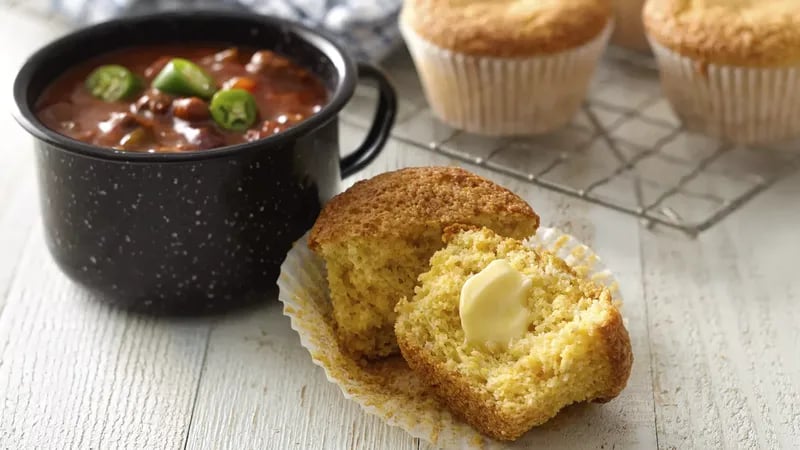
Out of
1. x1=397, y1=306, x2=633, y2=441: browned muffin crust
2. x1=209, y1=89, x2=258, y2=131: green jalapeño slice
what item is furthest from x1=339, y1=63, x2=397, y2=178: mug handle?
x1=397, y1=306, x2=633, y2=441: browned muffin crust

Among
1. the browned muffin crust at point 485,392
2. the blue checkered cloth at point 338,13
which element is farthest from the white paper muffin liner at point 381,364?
the blue checkered cloth at point 338,13

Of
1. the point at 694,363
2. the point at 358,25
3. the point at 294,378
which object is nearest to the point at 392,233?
the point at 294,378

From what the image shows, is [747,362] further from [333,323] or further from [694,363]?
[333,323]

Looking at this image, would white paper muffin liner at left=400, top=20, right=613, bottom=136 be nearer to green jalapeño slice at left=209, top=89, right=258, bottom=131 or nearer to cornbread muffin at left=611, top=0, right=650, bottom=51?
cornbread muffin at left=611, top=0, right=650, bottom=51

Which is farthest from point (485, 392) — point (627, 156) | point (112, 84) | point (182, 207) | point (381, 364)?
point (627, 156)

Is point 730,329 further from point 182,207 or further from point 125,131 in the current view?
point 125,131

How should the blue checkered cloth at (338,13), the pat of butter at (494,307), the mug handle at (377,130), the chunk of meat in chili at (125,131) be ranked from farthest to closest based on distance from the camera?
the blue checkered cloth at (338,13) < the mug handle at (377,130) < the chunk of meat in chili at (125,131) < the pat of butter at (494,307)

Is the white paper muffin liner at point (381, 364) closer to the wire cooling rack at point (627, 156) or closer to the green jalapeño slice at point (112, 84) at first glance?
the wire cooling rack at point (627, 156)
